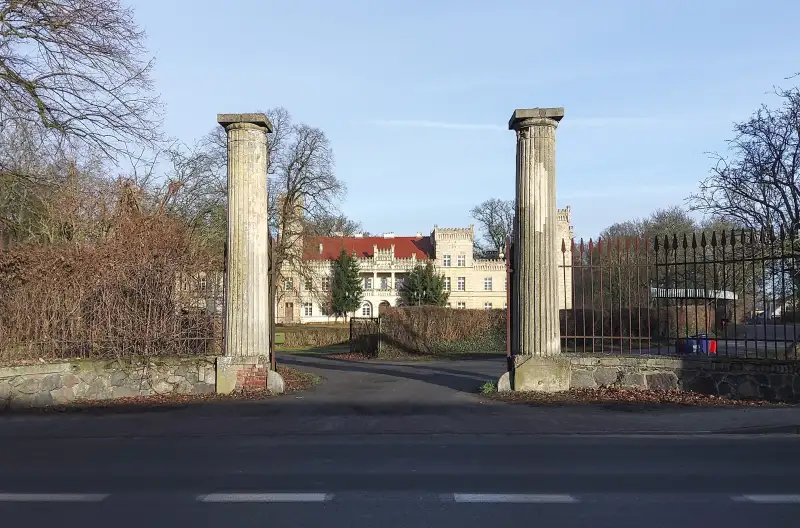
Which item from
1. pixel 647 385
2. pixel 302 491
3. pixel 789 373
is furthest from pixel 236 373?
pixel 789 373

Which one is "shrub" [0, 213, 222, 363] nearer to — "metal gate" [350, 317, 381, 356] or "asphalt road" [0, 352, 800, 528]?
"asphalt road" [0, 352, 800, 528]

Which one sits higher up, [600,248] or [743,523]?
[600,248]

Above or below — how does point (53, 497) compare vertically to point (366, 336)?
below

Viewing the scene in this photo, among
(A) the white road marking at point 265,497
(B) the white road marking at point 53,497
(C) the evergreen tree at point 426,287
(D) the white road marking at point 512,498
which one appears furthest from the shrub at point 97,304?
(C) the evergreen tree at point 426,287

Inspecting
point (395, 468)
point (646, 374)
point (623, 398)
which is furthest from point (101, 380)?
point (646, 374)

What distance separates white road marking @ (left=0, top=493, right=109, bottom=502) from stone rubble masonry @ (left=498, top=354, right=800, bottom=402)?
8756 millimetres

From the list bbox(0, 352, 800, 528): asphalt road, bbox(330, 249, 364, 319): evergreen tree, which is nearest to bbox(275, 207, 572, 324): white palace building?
bbox(330, 249, 364, 319): evergreen tree

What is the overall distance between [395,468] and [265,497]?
1.79 meters

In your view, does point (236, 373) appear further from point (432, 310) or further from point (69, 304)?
point (432, 310)

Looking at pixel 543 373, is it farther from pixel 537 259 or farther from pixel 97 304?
pixel 97 304

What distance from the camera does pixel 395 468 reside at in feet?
25.3

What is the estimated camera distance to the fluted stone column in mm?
13328

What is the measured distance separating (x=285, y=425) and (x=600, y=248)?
713 centimetres

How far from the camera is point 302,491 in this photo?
6.66 m
